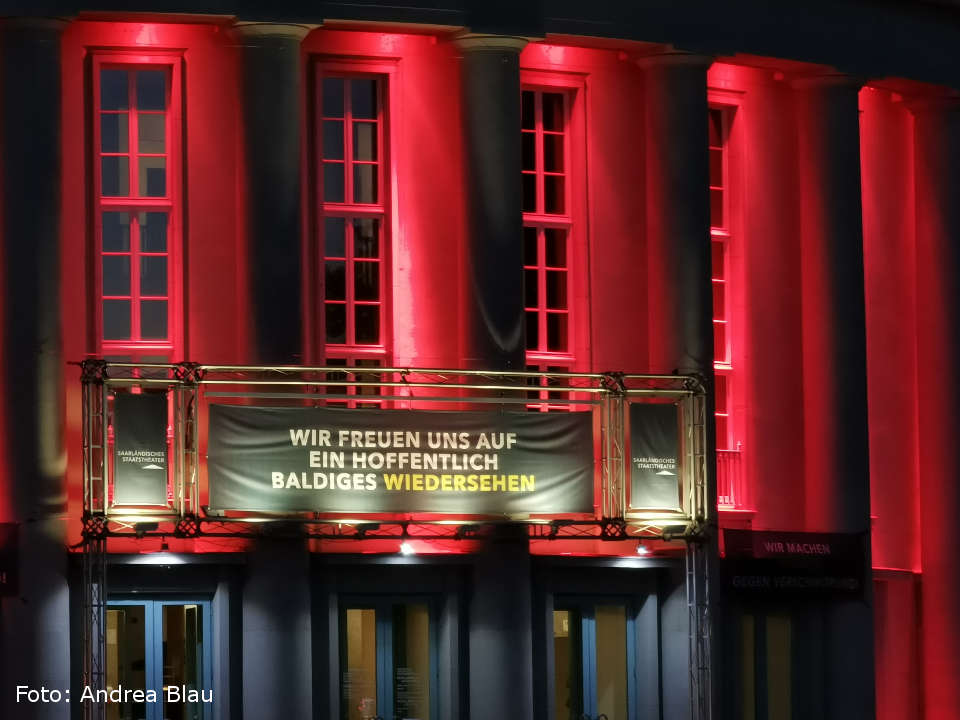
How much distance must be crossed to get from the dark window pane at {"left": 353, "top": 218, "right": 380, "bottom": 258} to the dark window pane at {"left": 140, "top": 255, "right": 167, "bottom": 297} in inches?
105

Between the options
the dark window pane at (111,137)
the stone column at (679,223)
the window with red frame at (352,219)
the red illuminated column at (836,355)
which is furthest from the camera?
the red illuminated column at (836,355)

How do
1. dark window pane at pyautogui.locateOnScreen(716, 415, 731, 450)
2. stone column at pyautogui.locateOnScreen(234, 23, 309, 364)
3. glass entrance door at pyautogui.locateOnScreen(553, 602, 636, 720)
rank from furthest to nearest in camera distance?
dark window pane at pyautogui.locateOnScreen(716, 415, 731, 450), glass entrance door at pyautogui.locateOnScreen(553, 602, 636, 720), stone column at pyautogui.locateOnScreen(234, 23, 309, 364)

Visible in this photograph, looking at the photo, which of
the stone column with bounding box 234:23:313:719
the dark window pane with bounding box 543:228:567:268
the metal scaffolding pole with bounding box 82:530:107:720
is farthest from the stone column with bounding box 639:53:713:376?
the metal scaffolding pole with bounding box 82:530:107:720

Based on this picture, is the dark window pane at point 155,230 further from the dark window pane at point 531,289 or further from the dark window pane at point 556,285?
the dark window pane at point 556,285

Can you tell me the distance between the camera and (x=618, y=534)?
111 feet

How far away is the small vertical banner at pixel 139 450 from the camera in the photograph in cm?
3222

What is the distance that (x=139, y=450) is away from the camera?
106 feet

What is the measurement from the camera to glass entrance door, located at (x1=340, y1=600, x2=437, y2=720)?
1347 inches

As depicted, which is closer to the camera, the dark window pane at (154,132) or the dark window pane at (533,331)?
the dark window pane at (154,132)

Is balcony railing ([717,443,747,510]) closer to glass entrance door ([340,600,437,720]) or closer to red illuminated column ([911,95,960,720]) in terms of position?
red illuminated column ([911,95,960,720])

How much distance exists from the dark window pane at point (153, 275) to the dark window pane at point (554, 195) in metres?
5.59

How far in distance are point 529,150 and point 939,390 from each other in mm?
7805

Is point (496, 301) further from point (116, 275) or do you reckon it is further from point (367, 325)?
point (116, 275)

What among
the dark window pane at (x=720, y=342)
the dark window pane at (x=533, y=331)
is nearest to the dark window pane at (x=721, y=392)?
the dark window pane at (x=720, y=342)
